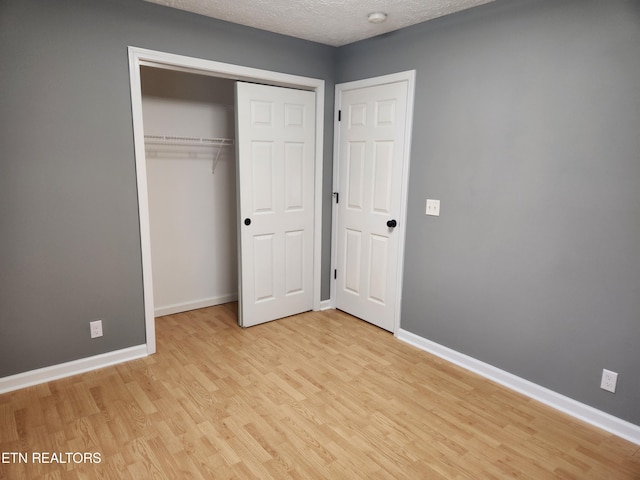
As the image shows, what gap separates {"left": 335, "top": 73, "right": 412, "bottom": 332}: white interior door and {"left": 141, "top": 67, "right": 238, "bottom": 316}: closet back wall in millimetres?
1125

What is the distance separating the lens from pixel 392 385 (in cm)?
266

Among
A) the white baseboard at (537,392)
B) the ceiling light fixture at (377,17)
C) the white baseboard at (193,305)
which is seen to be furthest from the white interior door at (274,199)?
the white baseboard at (537,392)

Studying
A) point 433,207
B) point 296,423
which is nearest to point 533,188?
point 433,207

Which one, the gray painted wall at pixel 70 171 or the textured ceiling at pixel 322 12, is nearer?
the gray painted wall at pixel 70 171

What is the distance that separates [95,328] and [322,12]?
2.63 meters

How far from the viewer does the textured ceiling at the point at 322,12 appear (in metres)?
2.53

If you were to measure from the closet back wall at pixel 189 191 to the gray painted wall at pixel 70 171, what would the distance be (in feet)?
2.62

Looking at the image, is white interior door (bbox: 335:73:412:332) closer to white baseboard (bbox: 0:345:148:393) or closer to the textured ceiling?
the textured ceiling

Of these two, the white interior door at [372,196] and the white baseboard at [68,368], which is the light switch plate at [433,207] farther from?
the white baseboard at [68,368]

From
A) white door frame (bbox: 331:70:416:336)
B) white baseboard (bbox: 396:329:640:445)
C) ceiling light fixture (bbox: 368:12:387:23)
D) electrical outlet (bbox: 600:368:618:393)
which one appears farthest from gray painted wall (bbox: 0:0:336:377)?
electrical outlet (bbox: 600:368:618:393)

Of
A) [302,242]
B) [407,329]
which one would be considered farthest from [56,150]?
[407,329]

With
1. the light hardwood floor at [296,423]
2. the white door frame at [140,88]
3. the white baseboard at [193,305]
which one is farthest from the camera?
the white baseboard at [193,305]

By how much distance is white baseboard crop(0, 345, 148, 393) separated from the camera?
2.48m

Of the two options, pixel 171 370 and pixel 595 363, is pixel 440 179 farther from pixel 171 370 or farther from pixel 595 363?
pixel 171 370
